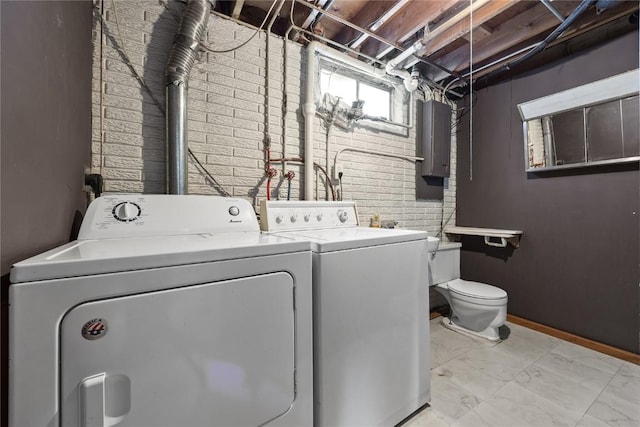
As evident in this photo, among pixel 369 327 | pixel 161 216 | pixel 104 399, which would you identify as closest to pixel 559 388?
pixel 369 327

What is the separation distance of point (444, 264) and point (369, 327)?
165 cm

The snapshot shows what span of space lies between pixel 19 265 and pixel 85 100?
3.65 ft

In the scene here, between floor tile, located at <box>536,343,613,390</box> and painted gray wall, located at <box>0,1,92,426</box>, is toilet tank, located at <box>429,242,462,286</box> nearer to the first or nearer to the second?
floor tile, located at <box>536,343,613,390</box>

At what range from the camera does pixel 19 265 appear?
1.80ft

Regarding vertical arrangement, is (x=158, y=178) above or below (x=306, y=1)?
below

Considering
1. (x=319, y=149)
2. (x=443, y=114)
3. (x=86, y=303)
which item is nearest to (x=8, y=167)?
(x=86, y=303)

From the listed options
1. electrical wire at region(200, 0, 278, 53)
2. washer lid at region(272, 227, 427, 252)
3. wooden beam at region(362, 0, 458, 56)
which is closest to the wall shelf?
washer lid at region(272, 227, 427, 252)

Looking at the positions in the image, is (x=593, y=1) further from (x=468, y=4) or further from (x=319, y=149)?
(x=319, y=149)

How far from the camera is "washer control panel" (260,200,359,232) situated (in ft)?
5.09

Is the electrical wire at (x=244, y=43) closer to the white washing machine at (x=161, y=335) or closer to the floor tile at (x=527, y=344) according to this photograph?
the white washing machine at (x=161, y=335)

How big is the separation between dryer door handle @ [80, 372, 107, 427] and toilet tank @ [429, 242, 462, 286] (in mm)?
2296

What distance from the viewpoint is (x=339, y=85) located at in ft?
7.58

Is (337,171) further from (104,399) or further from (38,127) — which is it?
(104,399)

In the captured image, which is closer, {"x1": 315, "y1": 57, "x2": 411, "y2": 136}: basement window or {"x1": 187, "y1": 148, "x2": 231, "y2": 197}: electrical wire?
{"x1": 187, "y1": 148, "x2": 231, "y2": 197}: electrical wire
